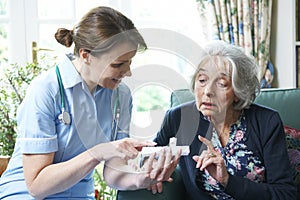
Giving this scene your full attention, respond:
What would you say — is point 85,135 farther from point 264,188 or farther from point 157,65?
point 264,188

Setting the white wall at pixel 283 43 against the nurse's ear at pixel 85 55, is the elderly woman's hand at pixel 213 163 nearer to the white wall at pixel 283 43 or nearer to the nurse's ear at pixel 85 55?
the nurse's ear at pixel 85 55

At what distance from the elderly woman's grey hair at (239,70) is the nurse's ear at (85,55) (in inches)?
17.2

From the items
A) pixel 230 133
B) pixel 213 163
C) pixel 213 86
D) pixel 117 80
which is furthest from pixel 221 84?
pixel 117 80

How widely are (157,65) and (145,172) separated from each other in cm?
38

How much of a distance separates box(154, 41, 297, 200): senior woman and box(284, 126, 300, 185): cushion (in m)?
0.20

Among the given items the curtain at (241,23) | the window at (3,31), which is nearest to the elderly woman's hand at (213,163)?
the curtain at (241,23)

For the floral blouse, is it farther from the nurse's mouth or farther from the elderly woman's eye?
the nurse's mouth

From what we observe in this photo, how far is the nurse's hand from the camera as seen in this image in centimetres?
179

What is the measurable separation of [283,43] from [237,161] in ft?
4.15

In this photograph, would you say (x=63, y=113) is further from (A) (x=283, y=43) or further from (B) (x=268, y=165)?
(A) (x=283, y=43)

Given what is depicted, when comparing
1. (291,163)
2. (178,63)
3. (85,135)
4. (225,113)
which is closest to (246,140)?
(225,113)

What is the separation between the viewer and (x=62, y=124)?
1900 mm

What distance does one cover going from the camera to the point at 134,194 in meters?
1.99

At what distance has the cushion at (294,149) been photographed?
7.38 feet
